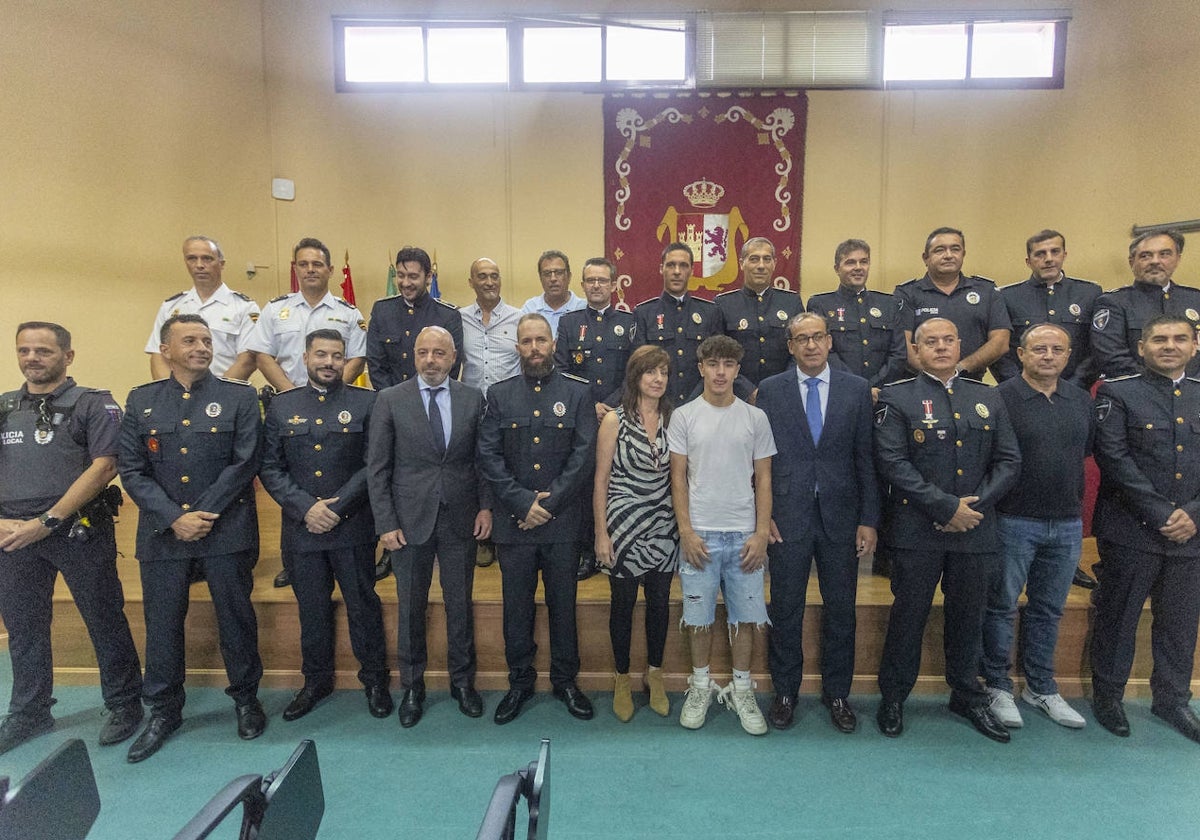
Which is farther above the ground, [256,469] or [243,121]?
[243,121]

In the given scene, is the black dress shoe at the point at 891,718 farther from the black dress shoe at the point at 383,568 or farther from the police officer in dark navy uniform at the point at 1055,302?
the black dress shoe at the point at 383,568

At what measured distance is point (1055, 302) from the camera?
3555 millimetres

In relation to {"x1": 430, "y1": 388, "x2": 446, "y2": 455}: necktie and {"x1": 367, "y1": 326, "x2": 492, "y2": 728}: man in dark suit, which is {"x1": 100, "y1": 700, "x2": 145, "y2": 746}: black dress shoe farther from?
{"x1": 430, "y1": 388, "x2": 446, "y2": 455}: necktie

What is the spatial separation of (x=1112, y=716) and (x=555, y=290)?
11.4ft

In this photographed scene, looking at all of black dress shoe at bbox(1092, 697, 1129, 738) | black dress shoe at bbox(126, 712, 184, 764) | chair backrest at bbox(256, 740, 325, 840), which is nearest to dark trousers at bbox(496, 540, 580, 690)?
black dress shoe at bbox(126, 712, 184, 764)

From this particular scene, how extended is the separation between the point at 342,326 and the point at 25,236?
109 inches

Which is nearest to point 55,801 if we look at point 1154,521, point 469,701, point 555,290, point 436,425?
point 436,425

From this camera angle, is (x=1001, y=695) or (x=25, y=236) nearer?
(x=1001, y=695)

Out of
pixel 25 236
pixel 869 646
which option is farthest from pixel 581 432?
pixel 25 236

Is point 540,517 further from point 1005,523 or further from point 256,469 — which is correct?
point 1005,523

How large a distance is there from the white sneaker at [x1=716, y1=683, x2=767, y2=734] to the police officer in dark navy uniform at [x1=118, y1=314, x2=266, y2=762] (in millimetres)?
2144

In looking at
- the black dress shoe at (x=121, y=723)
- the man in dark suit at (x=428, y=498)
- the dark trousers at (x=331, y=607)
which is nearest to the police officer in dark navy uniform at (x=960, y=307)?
the man in dark suit at (x=428, y=498)

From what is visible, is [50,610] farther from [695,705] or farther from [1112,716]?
[1112,716]

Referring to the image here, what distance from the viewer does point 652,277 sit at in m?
6.48
